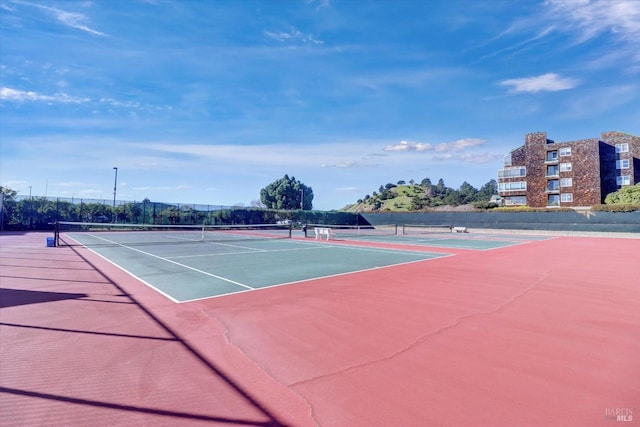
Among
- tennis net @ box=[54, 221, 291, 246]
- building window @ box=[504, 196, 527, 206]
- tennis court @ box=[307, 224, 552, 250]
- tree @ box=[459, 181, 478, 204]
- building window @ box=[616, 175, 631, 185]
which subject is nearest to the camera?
tennis net @ box=[54, 221, 291, 246]

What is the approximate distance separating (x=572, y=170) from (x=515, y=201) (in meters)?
9.04

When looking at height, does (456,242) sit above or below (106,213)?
below

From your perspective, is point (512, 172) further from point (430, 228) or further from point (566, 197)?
point (430, 228)

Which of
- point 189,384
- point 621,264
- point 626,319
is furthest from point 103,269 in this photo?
point 621,264

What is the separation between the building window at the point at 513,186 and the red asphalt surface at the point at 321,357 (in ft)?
180

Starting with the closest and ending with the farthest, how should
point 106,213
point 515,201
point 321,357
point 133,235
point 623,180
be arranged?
point 321,357, point 133,235, point 106,213, point 623,180, point 515,201

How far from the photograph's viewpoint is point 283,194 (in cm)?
6644

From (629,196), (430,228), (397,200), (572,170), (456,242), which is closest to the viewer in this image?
(456,242)

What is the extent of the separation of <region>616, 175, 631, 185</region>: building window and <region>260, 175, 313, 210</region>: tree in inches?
1975

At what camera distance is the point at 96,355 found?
4.11m

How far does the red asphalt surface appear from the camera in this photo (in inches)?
117

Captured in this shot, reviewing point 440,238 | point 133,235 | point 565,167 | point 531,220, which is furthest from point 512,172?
point 133,235

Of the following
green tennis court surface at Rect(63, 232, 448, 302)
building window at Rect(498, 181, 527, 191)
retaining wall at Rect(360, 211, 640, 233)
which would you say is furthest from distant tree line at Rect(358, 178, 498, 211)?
green tennis court surface at Rect(63, 232, 448, 302)

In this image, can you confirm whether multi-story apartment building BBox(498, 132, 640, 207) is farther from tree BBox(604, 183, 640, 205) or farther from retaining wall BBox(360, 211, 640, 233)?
retaining wall BBox(360, 211, 640, 233)
